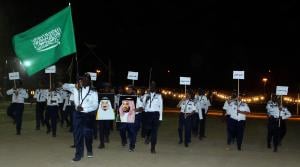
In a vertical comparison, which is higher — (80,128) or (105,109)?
(105,109)

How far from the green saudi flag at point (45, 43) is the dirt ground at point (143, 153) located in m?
2.40

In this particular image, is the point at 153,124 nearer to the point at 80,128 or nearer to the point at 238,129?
the point at 80,128

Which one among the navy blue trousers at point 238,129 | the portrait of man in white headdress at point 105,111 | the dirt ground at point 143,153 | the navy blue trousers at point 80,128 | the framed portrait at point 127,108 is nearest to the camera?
the navy blue trousers at point 80,128

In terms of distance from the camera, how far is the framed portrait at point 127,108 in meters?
14.5

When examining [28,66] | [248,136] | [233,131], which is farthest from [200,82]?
[28,66]

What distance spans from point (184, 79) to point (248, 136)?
3.62 m

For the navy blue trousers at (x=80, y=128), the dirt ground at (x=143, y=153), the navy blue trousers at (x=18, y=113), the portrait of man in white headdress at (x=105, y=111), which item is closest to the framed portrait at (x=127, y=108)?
the portrait of man in white headdress at (x=105, y=111)

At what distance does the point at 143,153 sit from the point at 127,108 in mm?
1533

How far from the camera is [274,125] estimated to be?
52.4 feet

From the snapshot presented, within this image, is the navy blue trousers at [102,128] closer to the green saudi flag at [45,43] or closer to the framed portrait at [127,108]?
the framed portrait at [127,108]

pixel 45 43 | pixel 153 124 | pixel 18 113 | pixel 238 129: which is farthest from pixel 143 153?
pixel 18 113

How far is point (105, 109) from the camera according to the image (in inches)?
591

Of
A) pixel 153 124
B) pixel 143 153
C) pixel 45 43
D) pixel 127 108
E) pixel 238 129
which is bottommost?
pixel 143 153

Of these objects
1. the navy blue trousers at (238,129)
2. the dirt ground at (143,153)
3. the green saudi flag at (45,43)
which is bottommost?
the dirt ground at (143,153)
